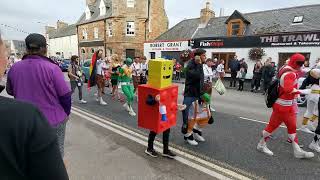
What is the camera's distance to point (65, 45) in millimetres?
45562

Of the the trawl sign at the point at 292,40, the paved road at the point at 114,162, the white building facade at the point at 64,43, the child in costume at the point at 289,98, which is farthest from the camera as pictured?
the white building facade at the point at 64,43

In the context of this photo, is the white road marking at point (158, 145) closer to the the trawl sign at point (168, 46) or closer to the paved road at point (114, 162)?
the paved road at point (114, 162)

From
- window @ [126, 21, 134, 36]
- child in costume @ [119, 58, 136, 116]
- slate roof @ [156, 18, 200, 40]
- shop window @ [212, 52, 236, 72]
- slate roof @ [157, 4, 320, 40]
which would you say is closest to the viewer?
child in costume @ [119, 58, 136, 116]

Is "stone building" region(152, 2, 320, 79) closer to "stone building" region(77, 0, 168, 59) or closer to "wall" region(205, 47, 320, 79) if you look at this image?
"wall" region(205, 47, 320, 79)

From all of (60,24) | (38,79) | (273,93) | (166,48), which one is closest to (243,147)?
(273,93)

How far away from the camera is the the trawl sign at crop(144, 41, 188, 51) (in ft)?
77.2

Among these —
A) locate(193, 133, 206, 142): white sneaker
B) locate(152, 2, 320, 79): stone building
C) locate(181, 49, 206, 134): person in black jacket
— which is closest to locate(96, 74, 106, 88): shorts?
locate(193, 133, 206, 142): white sneaker

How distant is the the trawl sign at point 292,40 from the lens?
15969 mm

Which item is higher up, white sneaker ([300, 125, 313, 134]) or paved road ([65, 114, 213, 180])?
white sneaker ([300, 125, 313, 134])

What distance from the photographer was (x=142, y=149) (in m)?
5.17

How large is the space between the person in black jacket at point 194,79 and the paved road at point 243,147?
2.68 feet

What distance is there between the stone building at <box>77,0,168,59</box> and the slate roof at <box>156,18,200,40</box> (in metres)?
4.53

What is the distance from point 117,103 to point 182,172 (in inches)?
238

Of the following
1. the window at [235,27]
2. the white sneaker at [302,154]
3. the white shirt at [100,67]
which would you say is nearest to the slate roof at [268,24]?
the window at [235,27]
